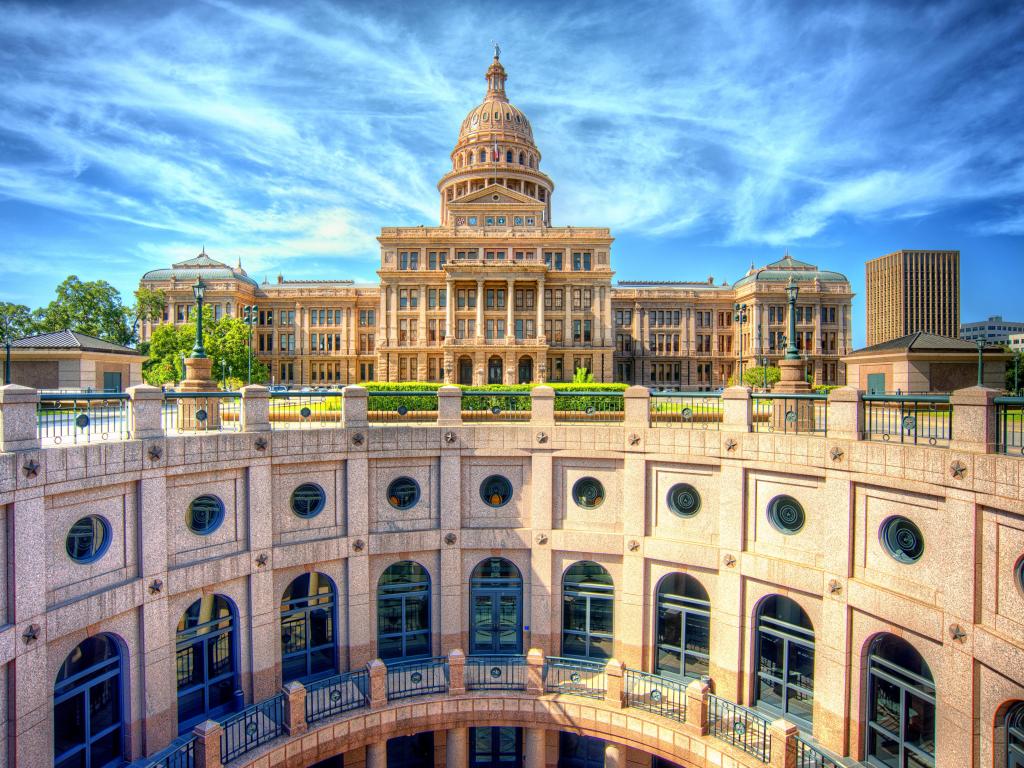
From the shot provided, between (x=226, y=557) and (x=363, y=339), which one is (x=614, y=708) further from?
(x=363, y=339)

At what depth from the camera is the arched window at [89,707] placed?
442 inches

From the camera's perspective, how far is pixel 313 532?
50.3 feet

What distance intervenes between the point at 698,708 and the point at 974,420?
863cm

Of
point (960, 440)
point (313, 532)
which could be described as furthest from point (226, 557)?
point (960, 440)

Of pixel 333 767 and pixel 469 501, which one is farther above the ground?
pixel 469 501

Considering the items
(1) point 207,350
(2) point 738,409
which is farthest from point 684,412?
(1) point 207,350

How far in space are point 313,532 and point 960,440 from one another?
15109 mm

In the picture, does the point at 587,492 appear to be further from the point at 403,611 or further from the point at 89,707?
the point at 89,707

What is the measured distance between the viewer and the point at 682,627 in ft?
51.0

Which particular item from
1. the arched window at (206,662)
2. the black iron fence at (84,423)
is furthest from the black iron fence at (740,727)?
the black iron fence at (84,423)

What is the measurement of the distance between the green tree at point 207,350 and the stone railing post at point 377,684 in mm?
42041

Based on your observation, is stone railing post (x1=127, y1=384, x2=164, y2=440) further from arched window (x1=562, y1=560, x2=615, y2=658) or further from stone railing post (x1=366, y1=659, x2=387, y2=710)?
arched window (x1=562, y1=560, x2=615, y2=658)

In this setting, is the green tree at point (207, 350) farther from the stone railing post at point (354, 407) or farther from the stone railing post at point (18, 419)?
the stone railing post at point (18, 419)

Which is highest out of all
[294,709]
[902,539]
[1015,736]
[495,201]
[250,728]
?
[495,201]
